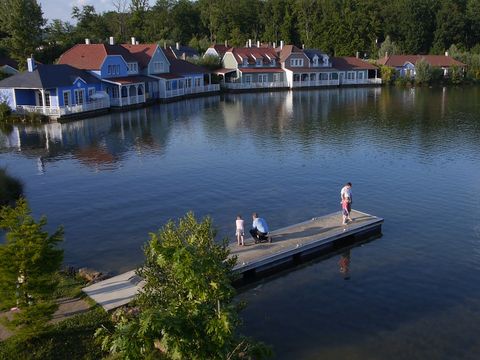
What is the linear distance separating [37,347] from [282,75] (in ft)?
269

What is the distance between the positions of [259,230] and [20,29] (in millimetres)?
67271

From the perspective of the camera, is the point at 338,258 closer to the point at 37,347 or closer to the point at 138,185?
→ the point at 37,347

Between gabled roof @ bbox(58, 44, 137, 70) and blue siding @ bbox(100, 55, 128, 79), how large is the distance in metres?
0.55

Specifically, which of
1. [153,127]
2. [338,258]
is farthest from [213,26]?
[338,258]

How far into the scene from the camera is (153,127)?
51.6 meters

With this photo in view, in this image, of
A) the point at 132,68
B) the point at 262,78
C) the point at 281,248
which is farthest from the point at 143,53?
the point at 281,248

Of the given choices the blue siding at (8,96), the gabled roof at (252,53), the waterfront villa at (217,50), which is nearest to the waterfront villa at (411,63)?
the gabled roof at (252,53)

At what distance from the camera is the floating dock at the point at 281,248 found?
17078mm

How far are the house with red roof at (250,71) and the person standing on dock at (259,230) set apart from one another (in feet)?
221

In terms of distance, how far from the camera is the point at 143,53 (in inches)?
2936

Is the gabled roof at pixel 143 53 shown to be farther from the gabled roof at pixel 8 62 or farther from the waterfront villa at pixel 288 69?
the gabled roof at pixel 8 62

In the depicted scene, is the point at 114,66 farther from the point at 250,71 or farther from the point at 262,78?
the point at 262,78

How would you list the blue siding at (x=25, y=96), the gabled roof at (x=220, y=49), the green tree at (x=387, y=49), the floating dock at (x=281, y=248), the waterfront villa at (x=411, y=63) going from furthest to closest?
the green tree at (x=387, y=49), the gabled roof at (x=220, y=49), the waterfront villa at (x=411, y=63), the blue siding at (x=25, y=96), the floating dock at (x=281, y=248)

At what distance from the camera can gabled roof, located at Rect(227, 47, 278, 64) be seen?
89375 mm
